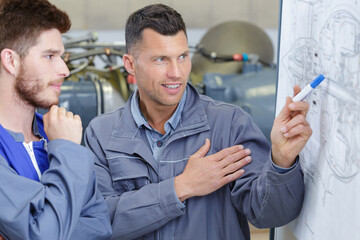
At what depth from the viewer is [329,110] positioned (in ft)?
3.65

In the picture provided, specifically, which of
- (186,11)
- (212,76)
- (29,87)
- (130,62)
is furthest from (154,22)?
(186,11)

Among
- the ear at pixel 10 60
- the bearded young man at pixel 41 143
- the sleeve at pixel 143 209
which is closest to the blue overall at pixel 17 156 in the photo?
the bearded young man at pixel 41 143

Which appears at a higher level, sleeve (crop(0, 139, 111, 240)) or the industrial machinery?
sleeve (crop(0, 139, 111, 240))

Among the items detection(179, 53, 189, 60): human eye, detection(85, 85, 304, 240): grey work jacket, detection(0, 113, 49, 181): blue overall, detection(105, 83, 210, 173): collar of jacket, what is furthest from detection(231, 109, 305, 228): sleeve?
detection(0, 113, 49, 181): blue overall

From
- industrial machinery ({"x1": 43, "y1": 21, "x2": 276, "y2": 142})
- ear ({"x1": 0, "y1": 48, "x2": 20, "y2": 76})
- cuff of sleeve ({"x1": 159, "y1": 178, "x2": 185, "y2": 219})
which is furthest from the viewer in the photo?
industrial machinery ({"x1": 43, "y1": 21, "x2": 276, "y2": 142})

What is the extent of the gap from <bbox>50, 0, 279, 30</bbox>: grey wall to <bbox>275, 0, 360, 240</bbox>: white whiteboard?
4103 millimetres

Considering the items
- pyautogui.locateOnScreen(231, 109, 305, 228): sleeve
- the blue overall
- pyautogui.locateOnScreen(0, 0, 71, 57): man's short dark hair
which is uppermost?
pyautogui.locateOnScreen(0, 0, 71, 57): man's short dark hair

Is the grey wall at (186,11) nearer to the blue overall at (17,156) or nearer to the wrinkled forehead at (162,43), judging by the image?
the wrinkled forehead at (162,43)

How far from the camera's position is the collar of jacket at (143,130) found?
4.74ft

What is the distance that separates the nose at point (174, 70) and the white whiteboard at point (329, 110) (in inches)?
11.9

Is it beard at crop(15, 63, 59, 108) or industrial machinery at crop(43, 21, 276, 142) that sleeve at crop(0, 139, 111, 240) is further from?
industrial machinery at crop(43, 21, 276, 142)

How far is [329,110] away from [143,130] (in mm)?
590

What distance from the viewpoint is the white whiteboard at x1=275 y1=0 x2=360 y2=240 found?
3.24ft

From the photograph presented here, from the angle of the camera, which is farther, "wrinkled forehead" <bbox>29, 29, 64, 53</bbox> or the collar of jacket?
the collar of jacket
